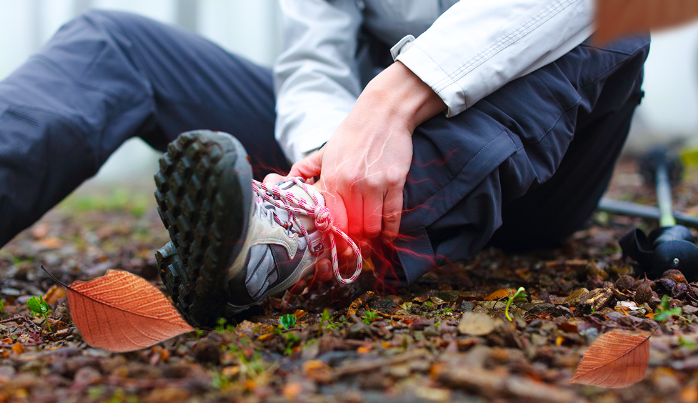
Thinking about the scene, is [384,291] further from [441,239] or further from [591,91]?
[591,91]

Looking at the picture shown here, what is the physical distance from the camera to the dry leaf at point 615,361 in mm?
713

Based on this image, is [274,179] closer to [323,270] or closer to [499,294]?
[323,270]

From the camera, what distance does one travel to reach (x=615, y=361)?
0.75m

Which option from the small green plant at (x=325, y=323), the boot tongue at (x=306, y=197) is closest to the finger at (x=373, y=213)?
the boot tongue at (x=306, y=197)

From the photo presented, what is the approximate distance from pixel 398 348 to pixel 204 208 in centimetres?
44

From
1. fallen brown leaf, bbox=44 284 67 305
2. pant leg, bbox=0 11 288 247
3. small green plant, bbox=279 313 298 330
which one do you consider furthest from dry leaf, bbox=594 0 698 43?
fallen brown leaf, bbox=44 284 67 305

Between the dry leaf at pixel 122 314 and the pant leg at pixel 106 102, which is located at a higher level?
the pant leg at pixel 106 102

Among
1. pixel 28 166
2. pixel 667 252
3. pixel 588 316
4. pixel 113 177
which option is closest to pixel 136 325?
pixel 28 166

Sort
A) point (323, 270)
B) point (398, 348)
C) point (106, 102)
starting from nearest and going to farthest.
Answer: point (398, 348)
point (323, 270)
point (106, 102)

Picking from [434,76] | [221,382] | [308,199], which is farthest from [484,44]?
[221,382]

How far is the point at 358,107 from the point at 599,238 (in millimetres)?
1466

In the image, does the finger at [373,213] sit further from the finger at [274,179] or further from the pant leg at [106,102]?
the pant leg at [106,102]

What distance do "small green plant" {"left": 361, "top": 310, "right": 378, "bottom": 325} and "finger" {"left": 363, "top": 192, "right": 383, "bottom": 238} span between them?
190 millimetres

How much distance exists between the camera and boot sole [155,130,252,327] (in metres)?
0.86
